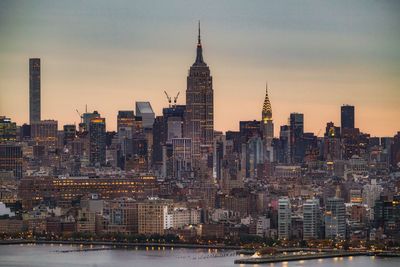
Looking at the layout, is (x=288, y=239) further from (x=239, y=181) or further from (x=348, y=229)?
(x=239, y=181)

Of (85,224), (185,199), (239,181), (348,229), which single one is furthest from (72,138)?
(348,229)

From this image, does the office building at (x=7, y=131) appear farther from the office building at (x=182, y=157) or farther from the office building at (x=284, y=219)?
the office building at (x=284, y=219)

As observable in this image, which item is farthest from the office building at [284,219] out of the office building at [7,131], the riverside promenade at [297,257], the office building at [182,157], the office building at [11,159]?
the office building at [7,131]

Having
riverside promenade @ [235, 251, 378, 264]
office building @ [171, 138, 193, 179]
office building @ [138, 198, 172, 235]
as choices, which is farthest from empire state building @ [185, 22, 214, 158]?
riverside promenade @ [235, 251, 378, 264]

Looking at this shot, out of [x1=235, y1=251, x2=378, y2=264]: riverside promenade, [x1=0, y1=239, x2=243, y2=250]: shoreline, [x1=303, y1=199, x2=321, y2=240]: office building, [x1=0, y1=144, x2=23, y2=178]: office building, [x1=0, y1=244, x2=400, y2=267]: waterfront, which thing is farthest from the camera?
[x1=0, y1=144, x2=23, y2=178]: office building

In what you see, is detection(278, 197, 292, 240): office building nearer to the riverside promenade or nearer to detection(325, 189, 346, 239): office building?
detection(325, 189, 346, 239): office building

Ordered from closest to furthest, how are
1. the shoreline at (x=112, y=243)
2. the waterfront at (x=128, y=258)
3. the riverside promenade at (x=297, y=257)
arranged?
the waterfront at (x=128, y=258), the riverside promenade at (x=297, y=257), the shoreline at (x=112, y=243)

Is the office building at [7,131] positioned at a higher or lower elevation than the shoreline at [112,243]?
higher
